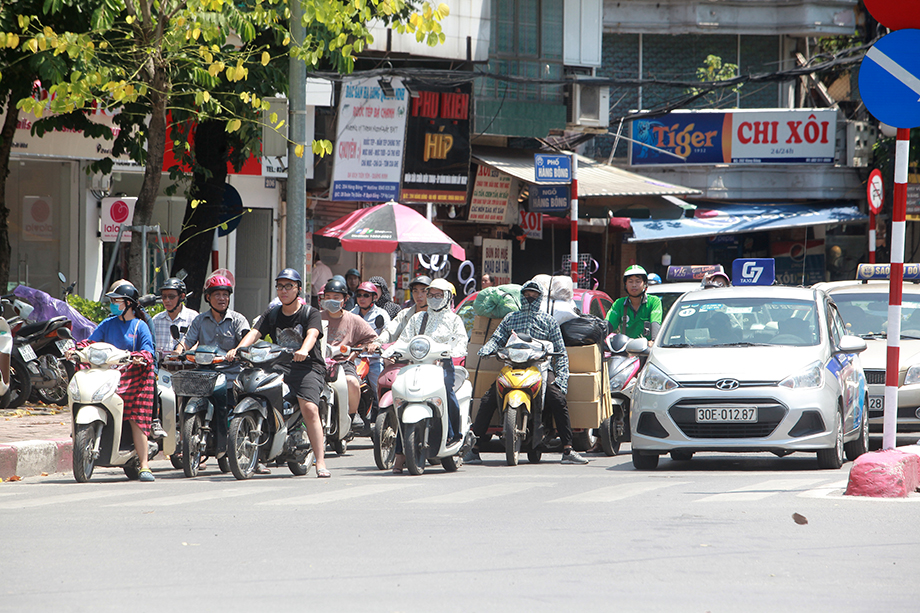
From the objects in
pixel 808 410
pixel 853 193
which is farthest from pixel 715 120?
pixel 808 410

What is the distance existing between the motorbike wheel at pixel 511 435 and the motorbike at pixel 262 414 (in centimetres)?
181

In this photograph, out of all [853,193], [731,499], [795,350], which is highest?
[853,193]

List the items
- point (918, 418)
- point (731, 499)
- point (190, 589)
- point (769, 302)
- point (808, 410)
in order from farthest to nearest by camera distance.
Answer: point (918, 418) < point (769, 302) < point (808, 410) < point (731, 499) < point (190, 589)

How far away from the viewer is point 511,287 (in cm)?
1186

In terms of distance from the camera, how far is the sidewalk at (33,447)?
10.6 meters

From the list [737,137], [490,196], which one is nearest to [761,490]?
[490,196]

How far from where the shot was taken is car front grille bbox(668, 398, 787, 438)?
33.3 ft

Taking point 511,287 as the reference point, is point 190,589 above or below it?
below

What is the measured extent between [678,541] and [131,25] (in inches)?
397

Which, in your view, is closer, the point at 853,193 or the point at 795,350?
the point at 795,350

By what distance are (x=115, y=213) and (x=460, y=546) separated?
13.1 metres

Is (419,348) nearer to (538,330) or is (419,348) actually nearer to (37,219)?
(538,330)

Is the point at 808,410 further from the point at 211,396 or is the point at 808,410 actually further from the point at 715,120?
the point at 715,120

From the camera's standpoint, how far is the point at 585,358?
38.7 feet
